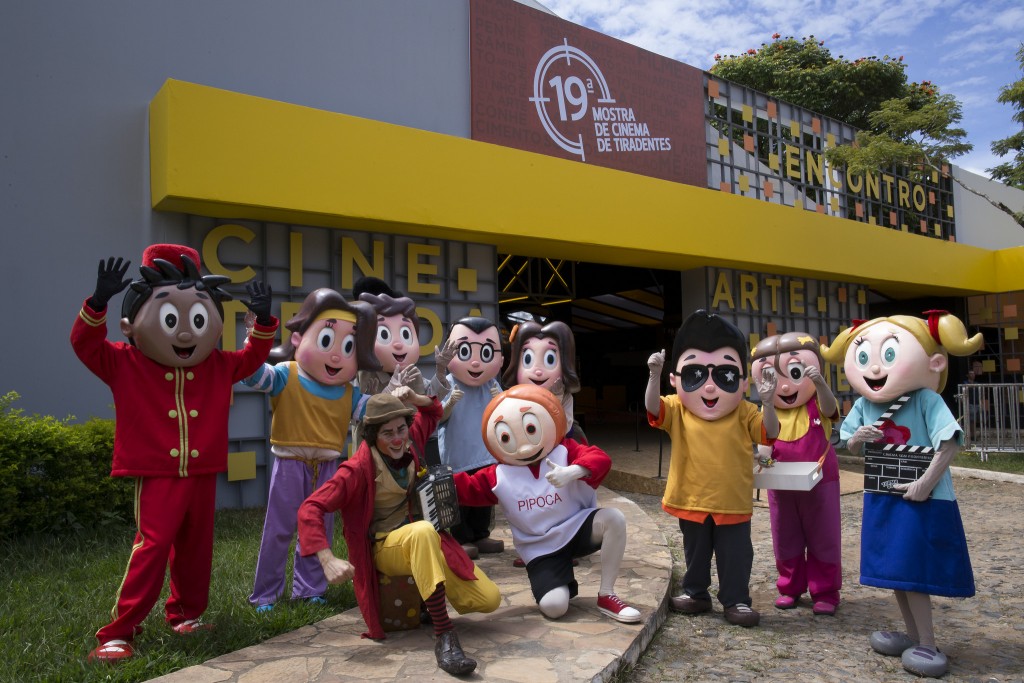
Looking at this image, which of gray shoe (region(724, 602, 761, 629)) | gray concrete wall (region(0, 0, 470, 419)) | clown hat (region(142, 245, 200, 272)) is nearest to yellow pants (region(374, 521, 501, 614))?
gray shoe (region(724, 602, 761, 629))

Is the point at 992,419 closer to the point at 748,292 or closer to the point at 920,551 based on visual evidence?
the point at 748,292

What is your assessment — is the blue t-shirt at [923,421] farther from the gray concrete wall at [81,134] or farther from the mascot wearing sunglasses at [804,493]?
the gray concrete wall at [81,134]

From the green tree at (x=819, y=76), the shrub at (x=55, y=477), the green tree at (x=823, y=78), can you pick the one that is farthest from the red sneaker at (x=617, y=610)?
the green tree at (x=819, y=76)

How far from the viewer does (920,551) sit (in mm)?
3740

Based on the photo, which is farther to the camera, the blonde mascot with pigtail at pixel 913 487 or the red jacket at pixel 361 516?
the blonde mascot with pigtail at pixel 913 487

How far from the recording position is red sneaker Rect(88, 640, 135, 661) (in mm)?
3480

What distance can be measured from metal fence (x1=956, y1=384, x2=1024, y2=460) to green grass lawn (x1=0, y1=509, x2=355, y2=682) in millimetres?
10728

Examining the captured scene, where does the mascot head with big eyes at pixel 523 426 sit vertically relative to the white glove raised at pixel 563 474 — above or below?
above

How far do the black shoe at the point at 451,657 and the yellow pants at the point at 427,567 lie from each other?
21cm

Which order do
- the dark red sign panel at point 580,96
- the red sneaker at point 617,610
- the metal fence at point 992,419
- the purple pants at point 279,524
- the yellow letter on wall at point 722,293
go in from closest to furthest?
the red sneaker at point 617,610 < the purple pants at point 279,524 < the dark red sign panel at point 580,96 < the yellow letter on wall at point 722,293 < the metal fence at point 992,419

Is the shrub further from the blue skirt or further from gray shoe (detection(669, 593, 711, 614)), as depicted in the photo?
the blue skirt

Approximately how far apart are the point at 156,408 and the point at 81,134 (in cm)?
446

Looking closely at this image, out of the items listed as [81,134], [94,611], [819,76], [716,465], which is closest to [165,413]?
[94,611]

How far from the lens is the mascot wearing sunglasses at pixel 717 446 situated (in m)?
4.30
